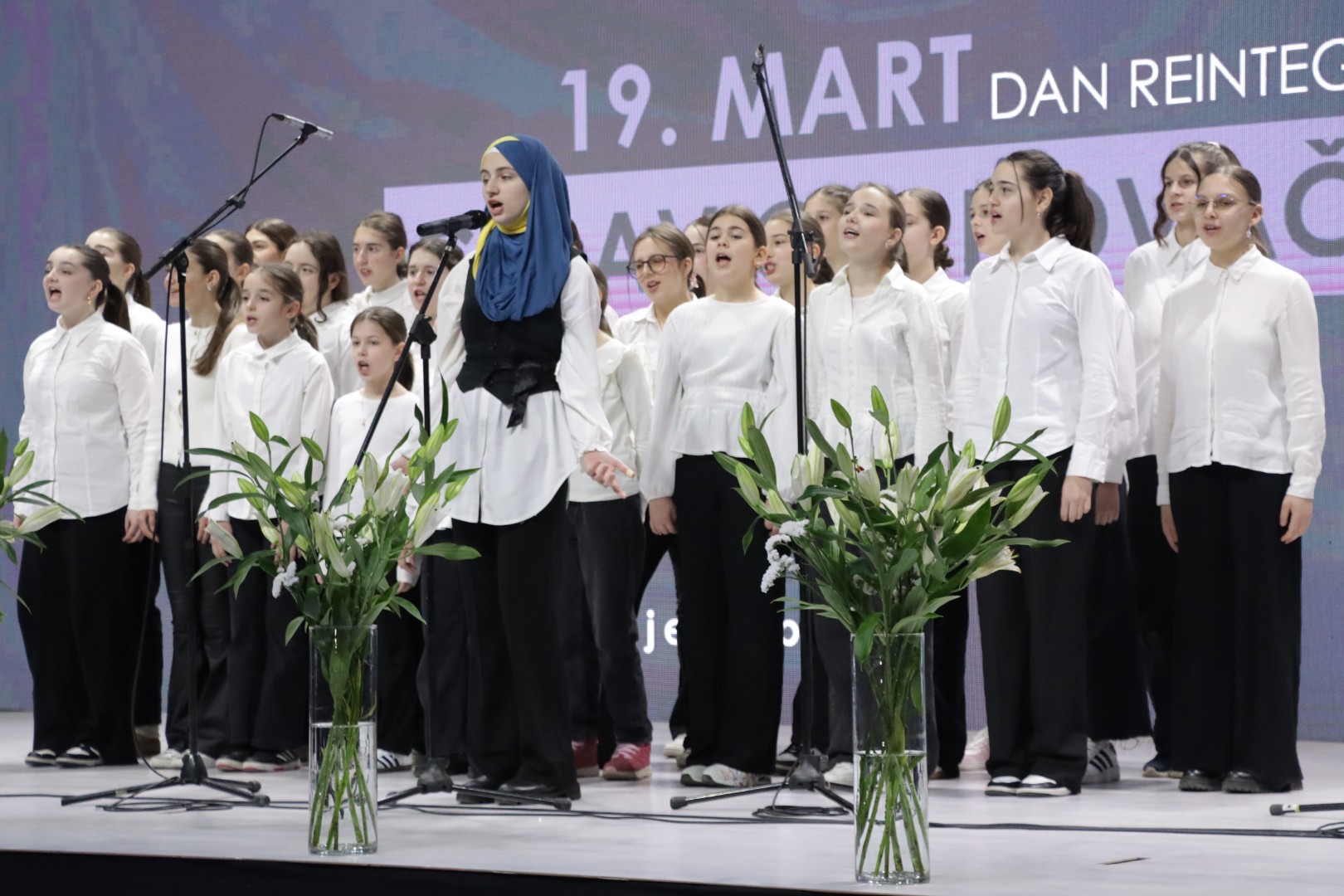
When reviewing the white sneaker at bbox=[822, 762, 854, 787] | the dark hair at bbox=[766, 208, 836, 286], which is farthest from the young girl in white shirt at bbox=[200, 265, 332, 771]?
the white sneaker at bbox=[822, 762, 854, 787]

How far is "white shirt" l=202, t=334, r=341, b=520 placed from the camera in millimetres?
5105

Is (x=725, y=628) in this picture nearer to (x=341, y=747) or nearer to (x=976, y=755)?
(x=976, y=755)

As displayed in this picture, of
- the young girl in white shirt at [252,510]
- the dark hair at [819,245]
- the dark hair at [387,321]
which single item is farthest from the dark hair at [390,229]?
the dark hair at [819,245]

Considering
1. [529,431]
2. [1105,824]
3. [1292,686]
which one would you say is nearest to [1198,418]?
[1292,686]

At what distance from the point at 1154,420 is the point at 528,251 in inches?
77.2

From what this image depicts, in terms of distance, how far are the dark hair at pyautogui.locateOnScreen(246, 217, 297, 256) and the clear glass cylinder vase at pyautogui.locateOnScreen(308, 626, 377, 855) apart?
3015 millimetres

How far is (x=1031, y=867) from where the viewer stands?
3.04 meters

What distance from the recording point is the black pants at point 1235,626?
A: 434cm

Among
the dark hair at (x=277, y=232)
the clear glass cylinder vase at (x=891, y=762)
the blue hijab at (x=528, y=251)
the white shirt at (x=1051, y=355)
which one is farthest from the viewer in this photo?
the dark hair at (x=277, y=232)

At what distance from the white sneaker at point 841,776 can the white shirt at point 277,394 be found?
180 cm

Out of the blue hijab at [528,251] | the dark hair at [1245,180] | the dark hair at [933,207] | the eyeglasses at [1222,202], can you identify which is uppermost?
the dark hair at [933,207]

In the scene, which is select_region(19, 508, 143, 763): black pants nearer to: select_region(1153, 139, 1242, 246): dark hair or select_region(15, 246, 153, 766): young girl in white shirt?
select_region(15, 246, 153, 766): young girl in white shirt

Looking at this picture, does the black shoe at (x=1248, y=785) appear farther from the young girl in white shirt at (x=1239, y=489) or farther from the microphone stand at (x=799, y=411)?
the microphone stand at (x=799, y=411)

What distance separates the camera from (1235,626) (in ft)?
14.4
